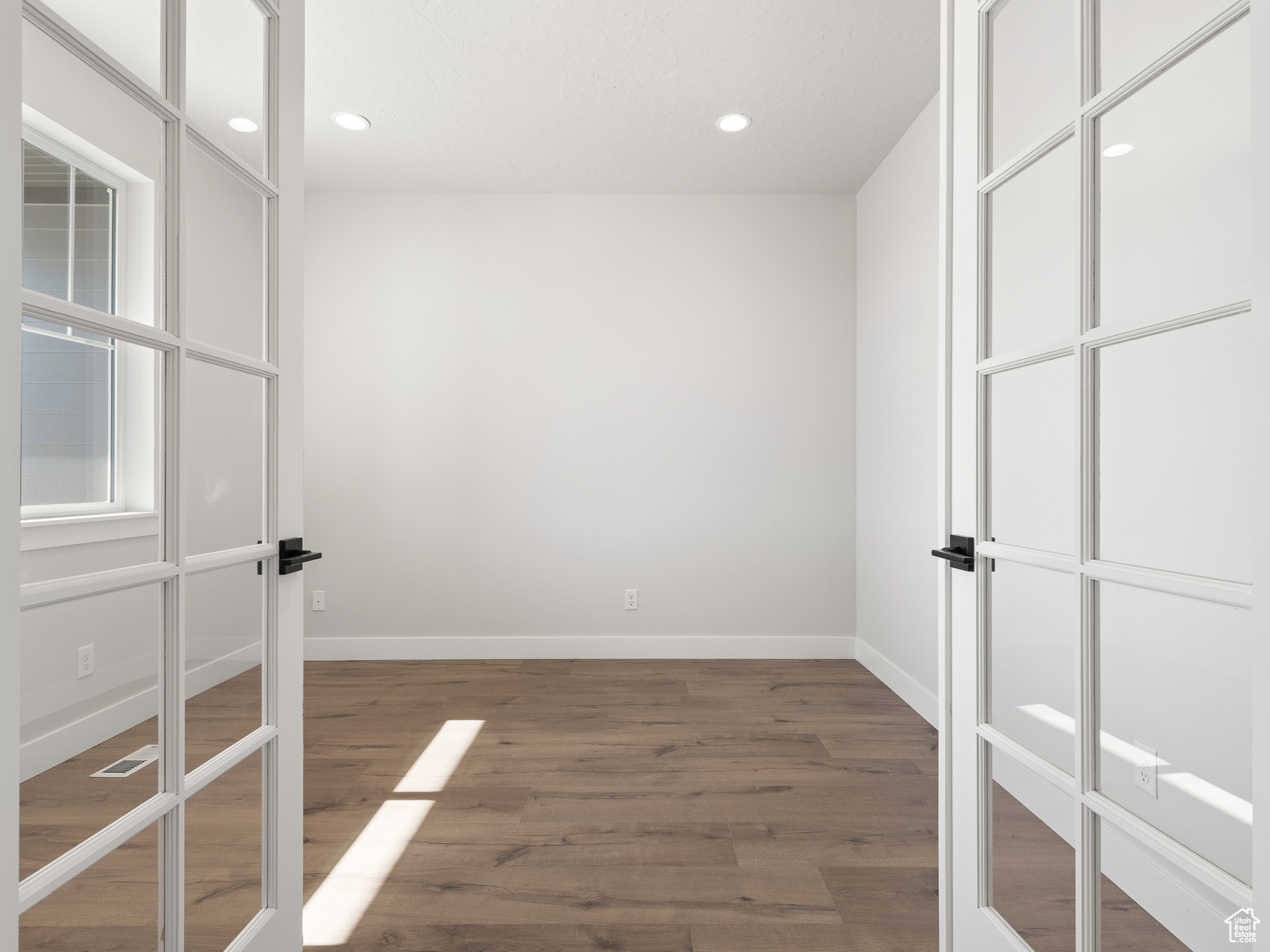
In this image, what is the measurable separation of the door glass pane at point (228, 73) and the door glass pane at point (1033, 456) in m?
1.37

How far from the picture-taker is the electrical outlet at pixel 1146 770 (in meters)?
0.75

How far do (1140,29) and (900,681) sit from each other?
2737 millimetres

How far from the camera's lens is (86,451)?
0.71m

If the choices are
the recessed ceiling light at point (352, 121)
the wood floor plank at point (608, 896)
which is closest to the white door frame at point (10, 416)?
the wood floor plank at point (608, 896)

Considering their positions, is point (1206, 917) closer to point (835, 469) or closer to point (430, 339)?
point (835, 469)

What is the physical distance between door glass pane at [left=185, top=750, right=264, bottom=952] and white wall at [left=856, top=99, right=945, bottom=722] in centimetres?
243

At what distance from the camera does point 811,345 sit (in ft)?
11.4

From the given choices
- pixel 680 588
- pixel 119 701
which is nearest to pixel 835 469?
pixel 680 588

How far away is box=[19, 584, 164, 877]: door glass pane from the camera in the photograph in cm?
64

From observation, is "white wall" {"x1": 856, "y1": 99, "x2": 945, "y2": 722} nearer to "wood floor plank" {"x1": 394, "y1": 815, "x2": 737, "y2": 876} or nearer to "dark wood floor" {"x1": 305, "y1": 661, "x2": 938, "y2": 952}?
"dark wood floor" {"x1": 305, "y1": 661, "x2": 938, "y2": 952}

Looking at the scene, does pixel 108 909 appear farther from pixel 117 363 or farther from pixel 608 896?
pixel 608 896

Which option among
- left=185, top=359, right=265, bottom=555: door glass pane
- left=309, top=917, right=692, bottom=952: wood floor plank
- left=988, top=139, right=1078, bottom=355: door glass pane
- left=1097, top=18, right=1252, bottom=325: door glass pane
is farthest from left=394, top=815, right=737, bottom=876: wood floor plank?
left=1097, top=18, right=1252, bottom=325: door glass pane

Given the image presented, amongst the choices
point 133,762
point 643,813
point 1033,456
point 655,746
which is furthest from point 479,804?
point 1033,456

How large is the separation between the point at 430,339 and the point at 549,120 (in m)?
1.38
